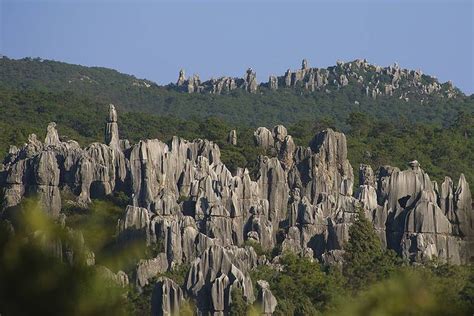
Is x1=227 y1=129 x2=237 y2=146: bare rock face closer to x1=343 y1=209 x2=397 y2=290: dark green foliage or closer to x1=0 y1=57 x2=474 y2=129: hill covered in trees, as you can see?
x1=343 y1=209 x2=397 y2=290: dark green foliage

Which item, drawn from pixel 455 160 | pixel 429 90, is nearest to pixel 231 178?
pixel 455 160

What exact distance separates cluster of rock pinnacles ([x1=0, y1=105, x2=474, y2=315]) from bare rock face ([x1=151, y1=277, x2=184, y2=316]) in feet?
10.6

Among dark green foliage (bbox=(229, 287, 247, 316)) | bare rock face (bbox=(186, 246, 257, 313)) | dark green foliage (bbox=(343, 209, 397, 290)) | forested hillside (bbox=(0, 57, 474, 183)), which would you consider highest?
forested hillside (bbox=(0, 57, 474, 183))

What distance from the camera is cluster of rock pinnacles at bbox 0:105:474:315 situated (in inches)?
1547

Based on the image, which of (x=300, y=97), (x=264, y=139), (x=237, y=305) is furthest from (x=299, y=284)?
(x=300, y=97)

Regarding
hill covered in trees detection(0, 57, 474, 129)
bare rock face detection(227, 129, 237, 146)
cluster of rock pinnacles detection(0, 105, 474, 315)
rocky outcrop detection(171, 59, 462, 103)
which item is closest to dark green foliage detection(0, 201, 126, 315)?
cluster of rock pinnacles detection(0, 105, 474, 315)

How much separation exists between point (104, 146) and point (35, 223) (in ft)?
139

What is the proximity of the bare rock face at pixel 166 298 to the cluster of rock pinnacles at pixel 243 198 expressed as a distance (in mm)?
3226

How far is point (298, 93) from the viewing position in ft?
337

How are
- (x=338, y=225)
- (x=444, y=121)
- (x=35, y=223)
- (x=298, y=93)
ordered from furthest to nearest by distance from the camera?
(x=298, y=93), (x=444, y=121), (x=338, y=225), (x=35, y=223)

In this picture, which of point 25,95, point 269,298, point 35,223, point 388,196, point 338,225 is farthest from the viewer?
point 25,95

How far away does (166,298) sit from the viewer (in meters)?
29.7

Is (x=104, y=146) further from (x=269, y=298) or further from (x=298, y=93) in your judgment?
(x=298, y=93)

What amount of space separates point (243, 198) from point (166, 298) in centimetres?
1516
